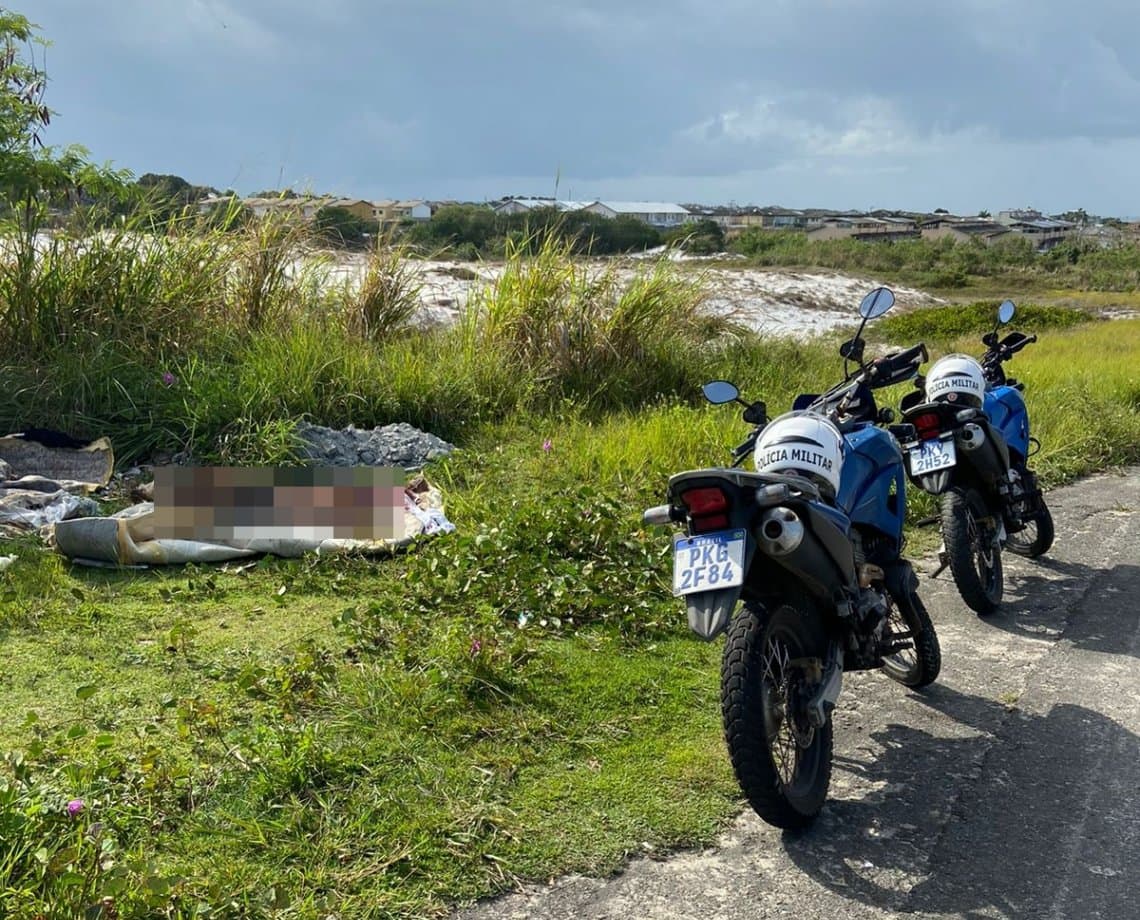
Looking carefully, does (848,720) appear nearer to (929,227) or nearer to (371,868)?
(371,868)

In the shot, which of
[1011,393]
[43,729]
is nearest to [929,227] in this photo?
[1011,393]

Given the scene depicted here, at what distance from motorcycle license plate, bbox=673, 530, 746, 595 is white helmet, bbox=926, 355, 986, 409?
2707 mm

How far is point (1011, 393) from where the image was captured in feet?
Result: 18.5

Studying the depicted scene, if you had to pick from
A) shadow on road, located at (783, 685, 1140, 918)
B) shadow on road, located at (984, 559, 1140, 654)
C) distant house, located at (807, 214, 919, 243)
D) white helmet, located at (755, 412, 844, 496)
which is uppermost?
distant house, located at (807, 214, 919, 243)

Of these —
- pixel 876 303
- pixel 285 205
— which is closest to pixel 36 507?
pixel 285 205

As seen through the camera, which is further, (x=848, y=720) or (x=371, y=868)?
(x=848, y=720)

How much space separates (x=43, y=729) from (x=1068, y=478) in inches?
274

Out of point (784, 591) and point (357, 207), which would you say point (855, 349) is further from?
point (357, 207)

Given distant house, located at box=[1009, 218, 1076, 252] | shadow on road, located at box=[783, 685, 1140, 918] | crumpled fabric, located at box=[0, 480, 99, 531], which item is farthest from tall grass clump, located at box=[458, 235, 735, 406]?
distant house, located at box=[1009, 218, 1076, 252]

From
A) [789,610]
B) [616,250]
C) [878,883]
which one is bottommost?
[878,883]

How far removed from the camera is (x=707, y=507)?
2938 millimetres

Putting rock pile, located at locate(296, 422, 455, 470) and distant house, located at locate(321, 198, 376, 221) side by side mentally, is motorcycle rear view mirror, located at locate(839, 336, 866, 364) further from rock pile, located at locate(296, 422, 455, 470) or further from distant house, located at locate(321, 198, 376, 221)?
distant house, located at locate(321, 198, 376, 221)

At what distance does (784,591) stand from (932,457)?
1940 millimetres

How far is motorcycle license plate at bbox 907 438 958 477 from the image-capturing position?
4.76 meters
